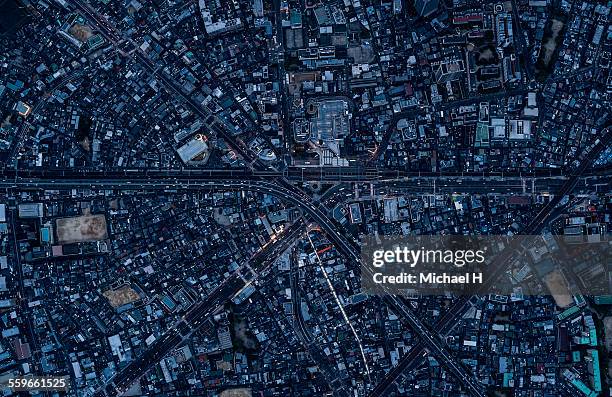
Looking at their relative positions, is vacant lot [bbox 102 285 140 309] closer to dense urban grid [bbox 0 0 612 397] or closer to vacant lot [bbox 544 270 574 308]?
dense urban grid [bbox 0 0 612 397]

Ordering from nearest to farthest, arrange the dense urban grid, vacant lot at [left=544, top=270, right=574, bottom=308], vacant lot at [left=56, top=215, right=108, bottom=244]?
1. vacant lot at [left=544, top=270, right=574, bottom=308]
2. the dense urban grid
3. vacant lot at [left=56, top=215, right=108, bottom=244]

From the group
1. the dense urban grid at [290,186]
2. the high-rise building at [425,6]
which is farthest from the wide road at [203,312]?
the high-rise building at [425,6]

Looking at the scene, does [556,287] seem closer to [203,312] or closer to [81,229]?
[203,312]

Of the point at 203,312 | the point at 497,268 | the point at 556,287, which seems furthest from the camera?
the point at 203,312

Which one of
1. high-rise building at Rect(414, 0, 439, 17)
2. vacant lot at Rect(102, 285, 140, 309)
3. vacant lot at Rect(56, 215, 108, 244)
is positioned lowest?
vacant lot at Rect(102, 285, 140, 309)

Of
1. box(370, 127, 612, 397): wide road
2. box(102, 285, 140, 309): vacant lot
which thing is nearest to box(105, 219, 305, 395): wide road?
box(102, 285, 140, 309): vacant lot

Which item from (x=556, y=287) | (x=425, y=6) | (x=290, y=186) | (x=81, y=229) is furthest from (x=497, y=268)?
(x=81, y=229)
